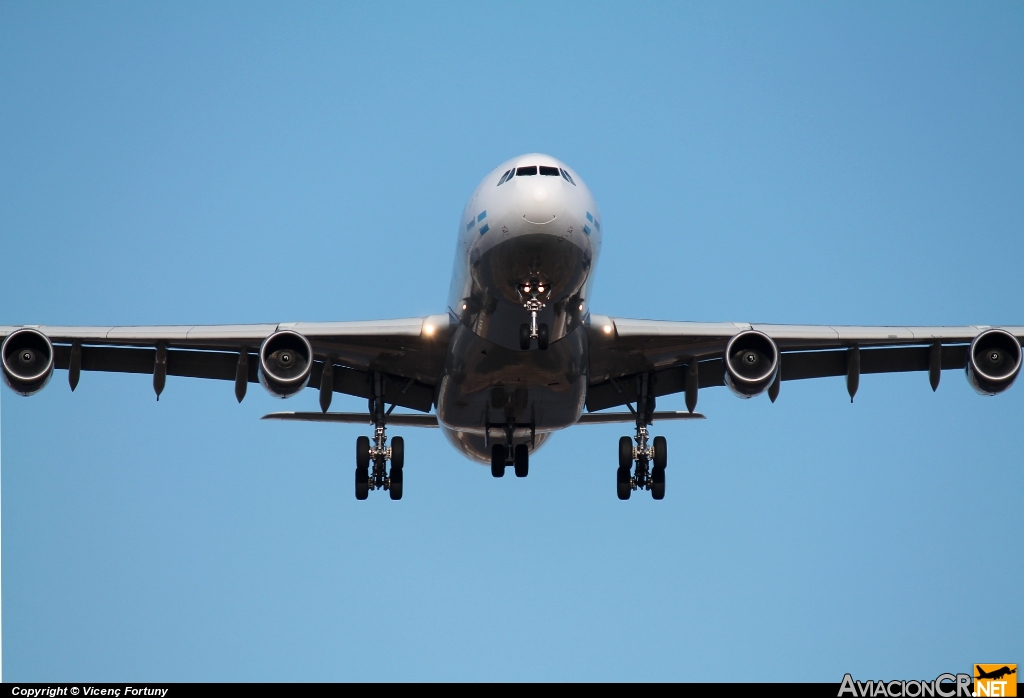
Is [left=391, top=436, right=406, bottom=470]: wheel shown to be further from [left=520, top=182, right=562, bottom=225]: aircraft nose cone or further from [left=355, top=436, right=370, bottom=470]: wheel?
[left=520, top=182, right=562, bottom=225]: aircraft nose cone

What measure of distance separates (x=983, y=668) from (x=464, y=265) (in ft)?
38.6

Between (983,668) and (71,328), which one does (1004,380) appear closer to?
(983,668)

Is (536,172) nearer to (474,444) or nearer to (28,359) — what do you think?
(474,444)

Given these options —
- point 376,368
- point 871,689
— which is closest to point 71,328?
point 376,368

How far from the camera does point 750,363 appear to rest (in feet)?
91.2

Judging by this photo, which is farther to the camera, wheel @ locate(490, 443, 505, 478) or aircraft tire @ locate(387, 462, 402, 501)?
wheel @ locate(490, 443, 505, 478)

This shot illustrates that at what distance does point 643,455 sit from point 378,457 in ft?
19.1

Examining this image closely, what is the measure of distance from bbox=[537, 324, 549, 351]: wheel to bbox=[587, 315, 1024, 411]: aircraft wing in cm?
270

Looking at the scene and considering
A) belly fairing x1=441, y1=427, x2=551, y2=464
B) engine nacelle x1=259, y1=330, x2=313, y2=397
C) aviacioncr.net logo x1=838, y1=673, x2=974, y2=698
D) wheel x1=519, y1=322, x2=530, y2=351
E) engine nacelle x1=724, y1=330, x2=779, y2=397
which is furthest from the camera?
belly fairing x1=441, y1=427, x2=551, y2=464

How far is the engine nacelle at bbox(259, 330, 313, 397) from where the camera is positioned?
27125 mm

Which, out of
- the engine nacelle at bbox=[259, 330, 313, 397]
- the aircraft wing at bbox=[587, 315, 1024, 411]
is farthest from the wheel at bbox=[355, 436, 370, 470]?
the aircraft wing at bbox=[587, 315, 1024, 411]

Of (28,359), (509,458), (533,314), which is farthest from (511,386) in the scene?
(28,359)

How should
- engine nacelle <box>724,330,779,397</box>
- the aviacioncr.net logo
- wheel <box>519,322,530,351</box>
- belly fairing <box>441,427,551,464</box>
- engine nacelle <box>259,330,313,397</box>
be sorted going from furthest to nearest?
belly fairing <box>441,427,551,464</box> → engine nacelle <box>724,330,779,397</box> → engine nacelle <box>259,330,313,397</box> → wheel <box>519,322,530,351</box> → the aviacioncr.net logo

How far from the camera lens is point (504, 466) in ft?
107
